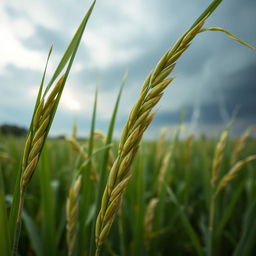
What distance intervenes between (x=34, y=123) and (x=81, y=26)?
0.83 ft

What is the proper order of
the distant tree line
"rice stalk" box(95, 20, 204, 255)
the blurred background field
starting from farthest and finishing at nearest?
the distant tree line < the blurred background field < "rice stalk" box(95, 20, 204, 255)

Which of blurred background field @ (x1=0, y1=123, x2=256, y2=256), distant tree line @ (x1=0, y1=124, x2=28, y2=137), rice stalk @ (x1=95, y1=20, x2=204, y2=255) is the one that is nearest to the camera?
rice stalk @ (x1=95, y1=20, x2=204, y2=255)

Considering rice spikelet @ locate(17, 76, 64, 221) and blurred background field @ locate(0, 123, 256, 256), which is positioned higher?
rice spikelet @ locate(17, 76, 64, 221)

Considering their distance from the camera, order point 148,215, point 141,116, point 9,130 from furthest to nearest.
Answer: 1. point 9,130
2. point 148,215
3. point 141,116

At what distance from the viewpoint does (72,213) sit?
0.79m

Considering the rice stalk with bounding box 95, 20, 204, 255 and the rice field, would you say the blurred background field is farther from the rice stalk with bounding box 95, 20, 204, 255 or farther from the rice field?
the rice stalk with bounding box 95, 20, 204, 255

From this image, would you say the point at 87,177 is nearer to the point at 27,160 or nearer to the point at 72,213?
the point at 72,213

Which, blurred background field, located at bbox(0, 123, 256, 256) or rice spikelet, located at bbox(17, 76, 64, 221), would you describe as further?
blurred background field, located at bbox(0, 123, 256, 256)

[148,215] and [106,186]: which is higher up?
[106,186]

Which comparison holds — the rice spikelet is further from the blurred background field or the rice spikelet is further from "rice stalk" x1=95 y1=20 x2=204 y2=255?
the blurred background field

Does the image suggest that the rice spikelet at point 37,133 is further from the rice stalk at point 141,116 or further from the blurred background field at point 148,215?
the blurred background field at point 148,215

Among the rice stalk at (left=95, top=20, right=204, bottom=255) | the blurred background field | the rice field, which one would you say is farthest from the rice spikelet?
the blurred background field

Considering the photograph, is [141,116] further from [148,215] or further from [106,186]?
[148,215]

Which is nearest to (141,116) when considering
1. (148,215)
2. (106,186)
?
(106,186)
